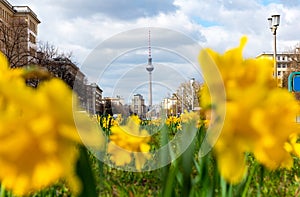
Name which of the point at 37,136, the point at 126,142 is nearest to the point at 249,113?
the point at 37,136

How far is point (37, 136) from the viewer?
0.47m

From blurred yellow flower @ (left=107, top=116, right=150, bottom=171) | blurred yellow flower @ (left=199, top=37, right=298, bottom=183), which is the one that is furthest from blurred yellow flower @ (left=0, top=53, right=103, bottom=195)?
blurred yellow flower @ (left=107, top=116, right=150, bottom=171)

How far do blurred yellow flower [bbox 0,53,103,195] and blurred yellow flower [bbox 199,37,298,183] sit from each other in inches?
7.6

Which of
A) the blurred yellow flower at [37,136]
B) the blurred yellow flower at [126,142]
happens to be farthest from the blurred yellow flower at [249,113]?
the blurred yellow flower at [126,142]

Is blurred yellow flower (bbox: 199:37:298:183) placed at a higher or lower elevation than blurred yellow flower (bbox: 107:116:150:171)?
higher

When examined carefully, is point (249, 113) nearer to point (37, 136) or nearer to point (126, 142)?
point (37, 136)

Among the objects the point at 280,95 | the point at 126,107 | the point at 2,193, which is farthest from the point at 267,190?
the point at 280,95

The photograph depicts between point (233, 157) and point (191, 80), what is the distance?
1.15 ft

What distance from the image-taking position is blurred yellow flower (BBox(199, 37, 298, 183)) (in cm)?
55

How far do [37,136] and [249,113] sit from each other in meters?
0.25

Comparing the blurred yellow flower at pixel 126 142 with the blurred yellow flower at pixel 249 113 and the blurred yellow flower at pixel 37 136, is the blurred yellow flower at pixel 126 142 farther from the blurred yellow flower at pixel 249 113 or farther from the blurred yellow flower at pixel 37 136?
the blurred yellow flower at pixel 37 136

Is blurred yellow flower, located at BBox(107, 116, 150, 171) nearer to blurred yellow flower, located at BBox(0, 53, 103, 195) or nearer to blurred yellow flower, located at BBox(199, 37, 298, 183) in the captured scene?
blurred yellow flower, located at BBox(199, 37, 298, 183)

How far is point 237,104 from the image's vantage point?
538 millimetres

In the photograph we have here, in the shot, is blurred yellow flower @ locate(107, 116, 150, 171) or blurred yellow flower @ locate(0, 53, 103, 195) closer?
blurred yellow flower @ locate(0, 53, 103, 195)
